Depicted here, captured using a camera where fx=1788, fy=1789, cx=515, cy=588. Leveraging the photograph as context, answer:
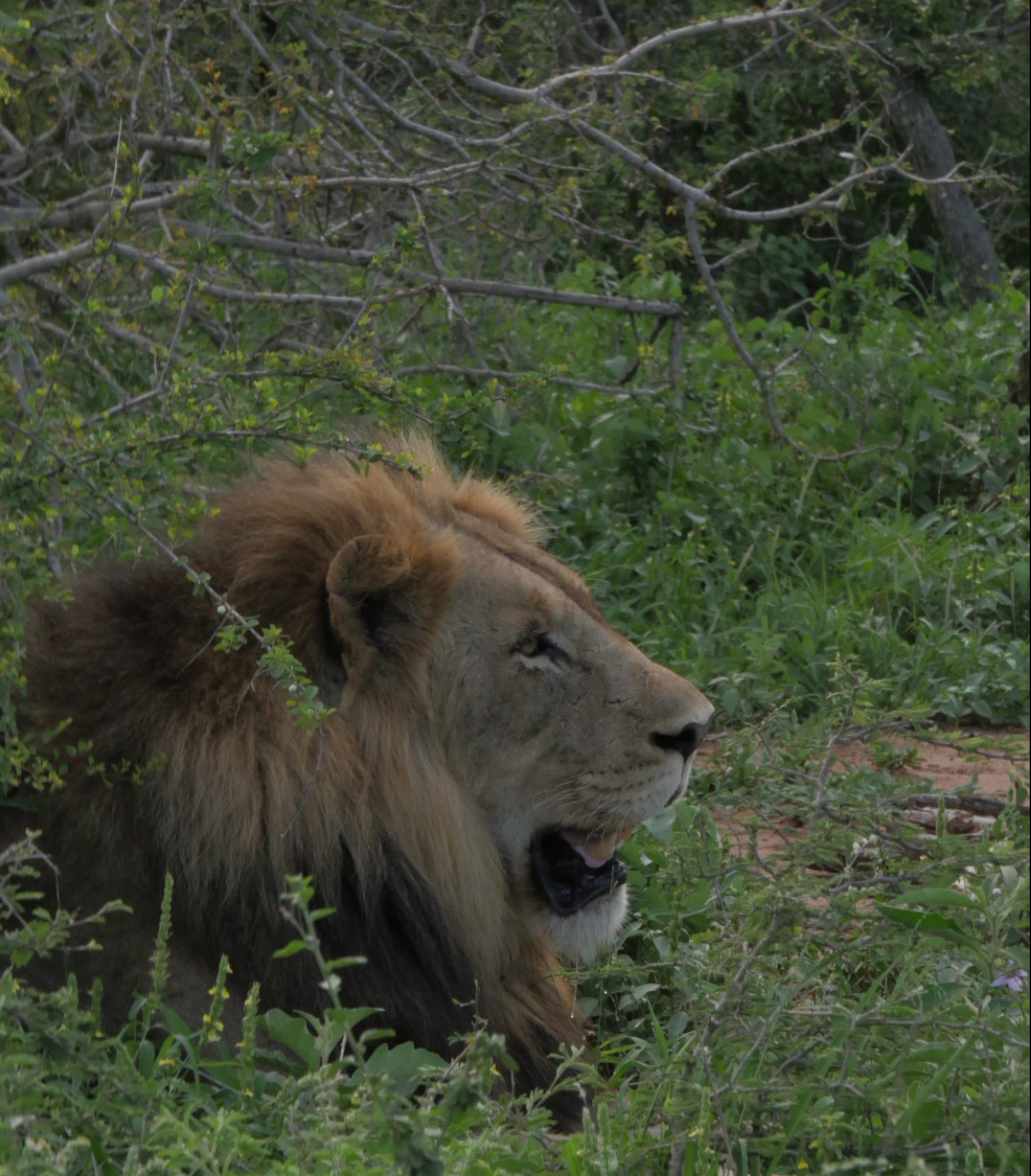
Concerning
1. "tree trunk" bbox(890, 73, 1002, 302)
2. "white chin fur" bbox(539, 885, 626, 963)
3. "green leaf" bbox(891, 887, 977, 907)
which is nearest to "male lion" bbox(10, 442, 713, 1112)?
"white chin fur" bbox(539, 885, 626, 963)

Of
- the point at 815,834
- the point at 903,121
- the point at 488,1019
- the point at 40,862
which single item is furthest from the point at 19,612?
the point at 903,121

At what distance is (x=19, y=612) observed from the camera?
3223mm

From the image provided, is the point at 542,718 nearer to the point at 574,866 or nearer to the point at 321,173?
the point at 574,866

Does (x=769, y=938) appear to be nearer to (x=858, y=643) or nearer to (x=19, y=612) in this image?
(x=19, y=612)

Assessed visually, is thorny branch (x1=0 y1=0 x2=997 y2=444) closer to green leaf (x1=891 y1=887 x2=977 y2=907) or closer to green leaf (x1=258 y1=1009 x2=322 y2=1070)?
green leaf (x1=258 y1=1009 x2=322 y2=1070)

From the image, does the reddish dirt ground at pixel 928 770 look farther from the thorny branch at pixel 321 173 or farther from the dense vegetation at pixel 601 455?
the thorny branch at pixel 321 173

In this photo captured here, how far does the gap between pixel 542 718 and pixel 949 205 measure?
19.3 ft

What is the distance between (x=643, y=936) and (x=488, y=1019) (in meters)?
0.52

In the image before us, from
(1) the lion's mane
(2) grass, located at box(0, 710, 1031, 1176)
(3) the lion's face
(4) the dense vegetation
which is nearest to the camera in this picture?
(2) grass, located at box(0, 710, 1031, 1176)

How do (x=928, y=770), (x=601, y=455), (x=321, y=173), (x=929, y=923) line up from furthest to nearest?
(x=601, y=455) → (x=321, y=173) → (x=928, y=770) → (x=929, y=923)

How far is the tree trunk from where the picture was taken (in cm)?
815

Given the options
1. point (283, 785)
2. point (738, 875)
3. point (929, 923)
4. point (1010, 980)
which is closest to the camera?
point (1010, 980)

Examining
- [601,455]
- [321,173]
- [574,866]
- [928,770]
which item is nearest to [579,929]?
[574,866]

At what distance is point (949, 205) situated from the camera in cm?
820
